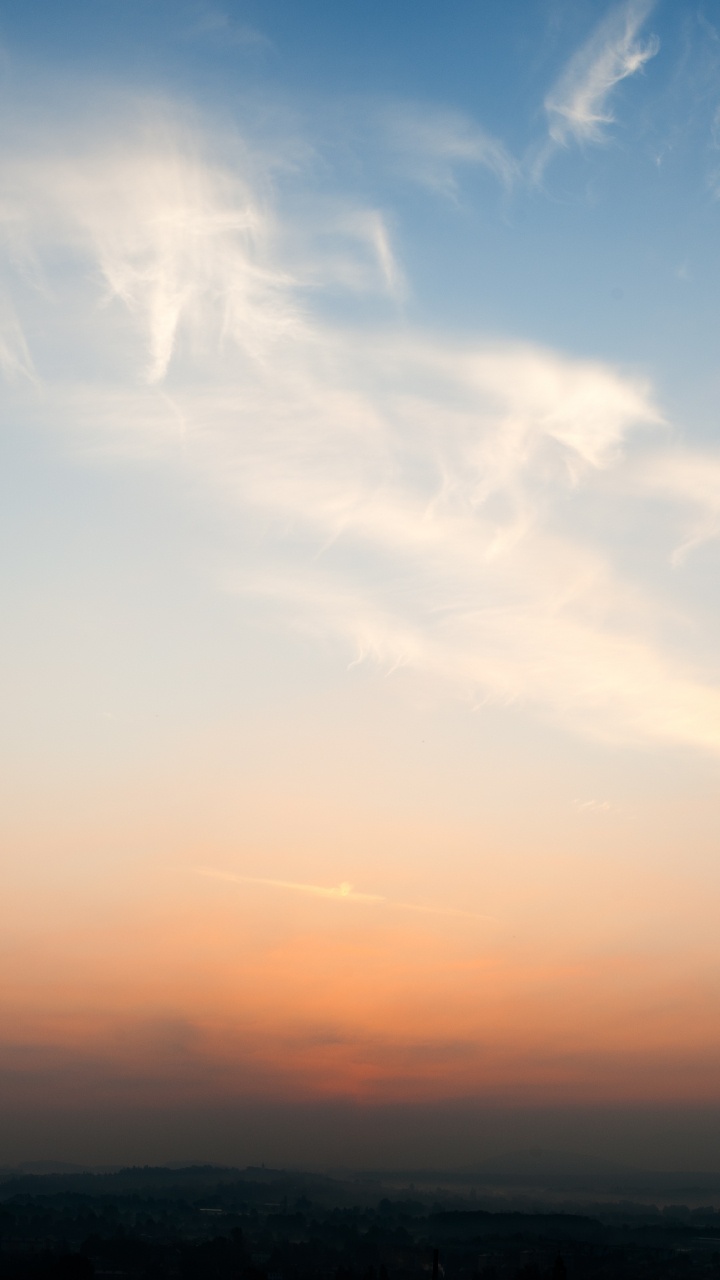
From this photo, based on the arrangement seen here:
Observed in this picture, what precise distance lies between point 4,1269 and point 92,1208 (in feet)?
341

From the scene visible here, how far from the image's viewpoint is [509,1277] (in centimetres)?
10081

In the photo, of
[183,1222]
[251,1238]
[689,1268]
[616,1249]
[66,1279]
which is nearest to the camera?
[66,1279]

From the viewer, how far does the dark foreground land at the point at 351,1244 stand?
106m

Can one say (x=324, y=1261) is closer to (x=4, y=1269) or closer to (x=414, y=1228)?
(x=4, y=1269)

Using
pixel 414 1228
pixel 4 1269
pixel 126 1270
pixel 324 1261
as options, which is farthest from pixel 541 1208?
pixel 4 1269

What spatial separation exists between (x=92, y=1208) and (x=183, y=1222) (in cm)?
2749

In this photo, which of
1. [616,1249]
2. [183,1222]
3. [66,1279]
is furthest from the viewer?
[183,1222]

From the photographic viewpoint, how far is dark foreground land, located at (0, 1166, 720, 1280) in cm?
10569

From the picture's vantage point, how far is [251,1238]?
466 feet

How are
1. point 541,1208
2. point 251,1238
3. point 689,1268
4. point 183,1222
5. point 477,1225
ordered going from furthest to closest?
point 541,1208 → point 183,1222 → point 477,1225 → point 251,1238 → point 689,1268

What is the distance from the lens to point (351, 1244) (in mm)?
137500

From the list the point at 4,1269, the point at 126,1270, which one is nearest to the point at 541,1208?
the point at 126,1270

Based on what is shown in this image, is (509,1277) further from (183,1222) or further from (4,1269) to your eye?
(183,1222)

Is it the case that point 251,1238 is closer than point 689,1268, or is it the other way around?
point 689,1268
